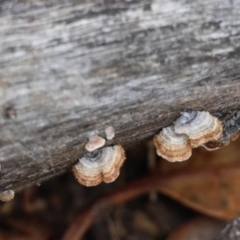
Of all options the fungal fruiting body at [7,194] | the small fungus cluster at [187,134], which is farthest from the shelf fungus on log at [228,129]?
the fungal fruiting body at [7,194]

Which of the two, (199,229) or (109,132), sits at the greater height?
(109,132)

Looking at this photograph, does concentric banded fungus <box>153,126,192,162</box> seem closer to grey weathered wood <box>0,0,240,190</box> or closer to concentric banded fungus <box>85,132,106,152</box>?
grey weathered wood <box>0,0,240,190</box>

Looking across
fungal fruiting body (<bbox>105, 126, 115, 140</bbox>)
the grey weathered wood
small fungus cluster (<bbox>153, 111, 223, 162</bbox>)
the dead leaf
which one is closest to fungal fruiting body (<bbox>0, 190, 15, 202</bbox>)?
the grey weathered wood

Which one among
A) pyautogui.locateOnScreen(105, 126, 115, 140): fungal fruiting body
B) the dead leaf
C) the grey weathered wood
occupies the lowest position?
the dead leaf

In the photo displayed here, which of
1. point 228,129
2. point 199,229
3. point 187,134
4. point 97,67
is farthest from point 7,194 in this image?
point 199,229

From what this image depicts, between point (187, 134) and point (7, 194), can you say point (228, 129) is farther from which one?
point (7, 194)

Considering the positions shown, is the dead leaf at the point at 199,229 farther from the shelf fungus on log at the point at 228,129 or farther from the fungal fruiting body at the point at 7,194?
the fungal fruiting body at the point at 7,194

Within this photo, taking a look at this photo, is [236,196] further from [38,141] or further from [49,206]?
[38,141]
